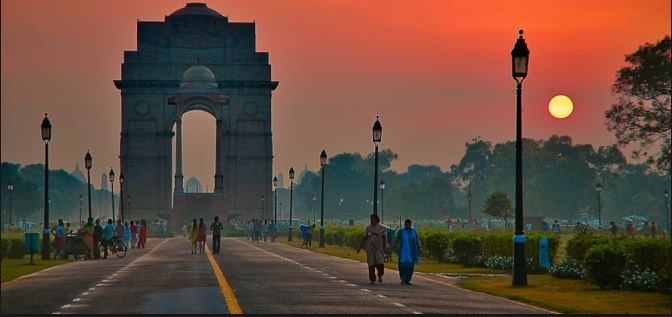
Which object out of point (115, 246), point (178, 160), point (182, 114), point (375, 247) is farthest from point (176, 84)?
point (375, 247)

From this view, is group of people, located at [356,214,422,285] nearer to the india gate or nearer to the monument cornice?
the india gate

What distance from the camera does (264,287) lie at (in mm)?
31656

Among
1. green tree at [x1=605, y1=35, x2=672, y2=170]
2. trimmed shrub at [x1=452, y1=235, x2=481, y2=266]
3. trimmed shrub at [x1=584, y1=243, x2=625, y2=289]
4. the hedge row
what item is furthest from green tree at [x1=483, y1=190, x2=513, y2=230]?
trimmed shrub at [x1=584, y1=243, x2=625, y2=289]

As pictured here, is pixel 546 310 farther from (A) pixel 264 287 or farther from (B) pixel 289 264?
(B) pixel 289 264

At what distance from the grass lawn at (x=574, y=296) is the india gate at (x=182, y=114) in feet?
413

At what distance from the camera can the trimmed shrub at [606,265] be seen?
103 feet

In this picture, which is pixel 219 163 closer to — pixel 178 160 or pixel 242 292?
pixel 178 160

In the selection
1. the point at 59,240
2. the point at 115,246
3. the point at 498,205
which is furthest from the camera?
the point at 498,205

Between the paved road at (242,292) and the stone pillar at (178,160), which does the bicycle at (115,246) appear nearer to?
the paved road at (242,292)

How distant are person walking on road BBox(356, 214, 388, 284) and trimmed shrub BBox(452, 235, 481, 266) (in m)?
10.7

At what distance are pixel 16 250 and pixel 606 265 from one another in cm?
3346

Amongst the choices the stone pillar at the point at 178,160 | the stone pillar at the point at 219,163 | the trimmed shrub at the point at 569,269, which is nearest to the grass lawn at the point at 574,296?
the trimmed shrub at the point at 569,269

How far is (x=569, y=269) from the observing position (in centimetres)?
3606

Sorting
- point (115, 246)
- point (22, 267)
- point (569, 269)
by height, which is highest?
point (569, 269)
